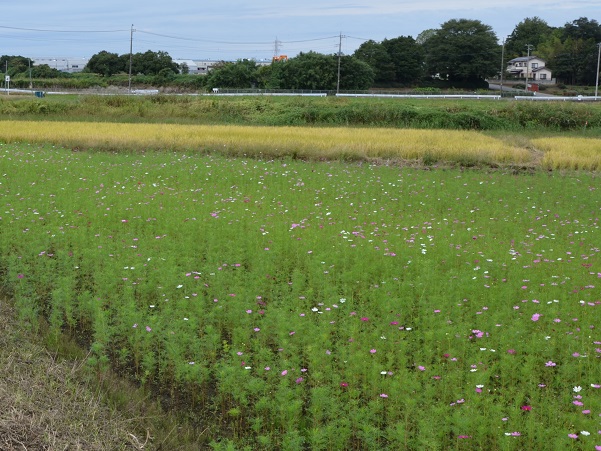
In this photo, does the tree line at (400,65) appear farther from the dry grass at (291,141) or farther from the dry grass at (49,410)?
the dry grass at (49,410)

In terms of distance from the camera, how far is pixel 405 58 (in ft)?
250

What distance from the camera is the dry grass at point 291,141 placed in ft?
67.1

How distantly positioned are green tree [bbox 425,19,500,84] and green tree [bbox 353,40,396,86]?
16.3 feet

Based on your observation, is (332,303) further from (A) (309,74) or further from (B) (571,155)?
(A) (309,74)

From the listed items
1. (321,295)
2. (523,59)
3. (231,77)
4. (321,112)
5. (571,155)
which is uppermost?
(523,59)

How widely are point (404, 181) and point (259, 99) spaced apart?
2556cm

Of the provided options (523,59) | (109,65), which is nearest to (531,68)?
(523,59)

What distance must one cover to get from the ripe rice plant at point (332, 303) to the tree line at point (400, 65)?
49967mm

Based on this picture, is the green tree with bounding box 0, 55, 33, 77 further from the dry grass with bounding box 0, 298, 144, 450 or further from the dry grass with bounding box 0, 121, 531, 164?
the dry grass with bounding box 0, 298, 144, 450

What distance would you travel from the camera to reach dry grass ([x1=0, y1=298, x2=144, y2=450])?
4.75m

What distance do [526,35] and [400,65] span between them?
30.2 metres

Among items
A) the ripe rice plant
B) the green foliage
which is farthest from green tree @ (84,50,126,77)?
the ripe rice plant

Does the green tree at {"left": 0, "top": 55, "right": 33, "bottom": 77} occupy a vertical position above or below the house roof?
below

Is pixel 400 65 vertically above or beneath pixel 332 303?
above
